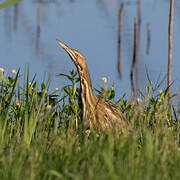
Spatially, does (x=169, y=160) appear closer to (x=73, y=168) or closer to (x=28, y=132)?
(x=73, y=168)

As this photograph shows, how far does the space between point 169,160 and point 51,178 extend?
0.85 m

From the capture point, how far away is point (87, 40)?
22562 mm

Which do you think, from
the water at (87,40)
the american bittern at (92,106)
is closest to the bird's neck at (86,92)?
the american bittern at (92,106)

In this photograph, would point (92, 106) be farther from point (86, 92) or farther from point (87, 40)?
point (87, 40)

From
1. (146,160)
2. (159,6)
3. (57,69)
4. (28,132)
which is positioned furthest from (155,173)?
(159,6)

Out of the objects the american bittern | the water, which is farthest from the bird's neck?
the water

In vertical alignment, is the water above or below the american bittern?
above

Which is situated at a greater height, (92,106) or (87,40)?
(87,40)

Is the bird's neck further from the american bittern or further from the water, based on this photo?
the water

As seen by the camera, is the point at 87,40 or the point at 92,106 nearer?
the point at 92,106

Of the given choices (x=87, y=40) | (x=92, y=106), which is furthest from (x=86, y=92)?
(x=87, y=40)

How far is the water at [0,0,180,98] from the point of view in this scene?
58.3 feet

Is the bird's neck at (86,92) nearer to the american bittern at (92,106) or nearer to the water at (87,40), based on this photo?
the american bittern at (92,106)

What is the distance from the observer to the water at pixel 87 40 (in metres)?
17.8
